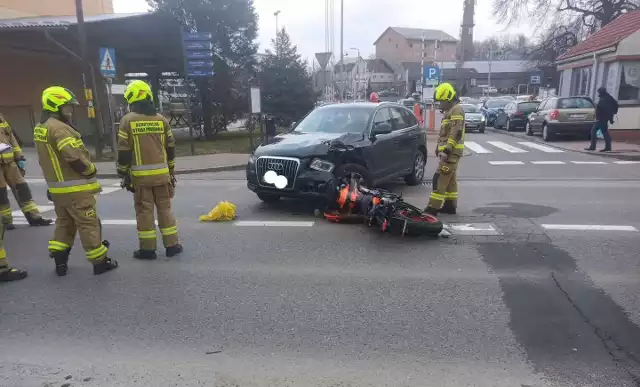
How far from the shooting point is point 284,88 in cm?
2211

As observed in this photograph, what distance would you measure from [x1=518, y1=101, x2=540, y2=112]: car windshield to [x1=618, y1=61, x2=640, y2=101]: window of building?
6054mm

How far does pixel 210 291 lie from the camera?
14.4ft

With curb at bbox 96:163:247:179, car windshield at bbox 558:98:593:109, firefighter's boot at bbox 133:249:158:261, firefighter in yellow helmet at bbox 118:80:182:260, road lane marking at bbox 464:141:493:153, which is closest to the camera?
firefighter in yellow helmet at bbox 118:80:182:260

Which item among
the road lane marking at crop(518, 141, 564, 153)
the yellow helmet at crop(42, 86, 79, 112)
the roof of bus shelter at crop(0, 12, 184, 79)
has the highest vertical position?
the roof of bus shelter at crop(0, 12, 184, 79)

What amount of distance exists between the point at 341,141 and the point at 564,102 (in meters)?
13.8

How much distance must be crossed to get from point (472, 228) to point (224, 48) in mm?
17679

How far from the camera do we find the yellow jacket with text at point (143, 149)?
16.3ft

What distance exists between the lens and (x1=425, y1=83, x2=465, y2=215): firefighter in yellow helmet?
6.57 m

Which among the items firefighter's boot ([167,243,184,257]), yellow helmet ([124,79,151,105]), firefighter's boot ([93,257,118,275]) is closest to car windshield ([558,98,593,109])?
firefighter's boot ([167,243,184,257])

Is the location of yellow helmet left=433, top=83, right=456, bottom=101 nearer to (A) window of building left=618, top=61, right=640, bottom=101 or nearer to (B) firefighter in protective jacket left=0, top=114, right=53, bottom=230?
(B) firefighter in protective jacket left=0, top=114, right=53, bottom=230

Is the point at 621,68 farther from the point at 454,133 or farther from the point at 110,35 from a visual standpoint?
the point at 110,35

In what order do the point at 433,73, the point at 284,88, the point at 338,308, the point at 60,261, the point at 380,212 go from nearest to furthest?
the point at 338,308 < the point at 60,261 < the point at 380,212 < the point at 284,88 < the point at 433,73

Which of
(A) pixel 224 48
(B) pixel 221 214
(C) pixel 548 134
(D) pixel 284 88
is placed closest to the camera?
(B) pixel 221 214

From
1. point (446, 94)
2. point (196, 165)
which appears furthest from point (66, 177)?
point (196, 165)
